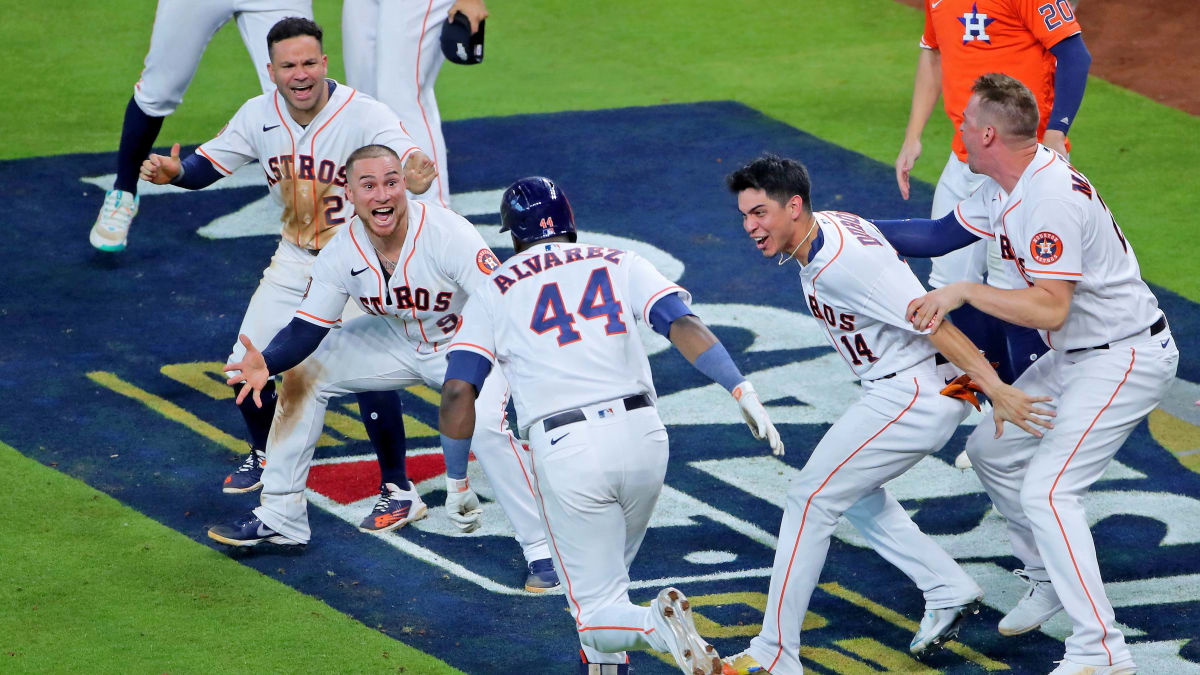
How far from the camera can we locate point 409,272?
595 centimetres

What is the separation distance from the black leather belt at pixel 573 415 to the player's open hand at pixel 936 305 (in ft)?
2.94

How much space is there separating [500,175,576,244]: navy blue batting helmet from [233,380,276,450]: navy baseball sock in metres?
2.09

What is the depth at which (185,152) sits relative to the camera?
406 inches

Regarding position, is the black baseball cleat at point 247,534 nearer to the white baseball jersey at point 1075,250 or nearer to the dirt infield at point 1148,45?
the white baseball jersey at point 1075,250

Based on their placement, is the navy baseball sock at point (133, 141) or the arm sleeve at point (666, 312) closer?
the arm sleeve at point (666, 312)

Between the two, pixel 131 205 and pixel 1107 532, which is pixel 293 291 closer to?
pixel 131 205

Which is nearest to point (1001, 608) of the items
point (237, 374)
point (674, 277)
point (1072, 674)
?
point (1072, 674)

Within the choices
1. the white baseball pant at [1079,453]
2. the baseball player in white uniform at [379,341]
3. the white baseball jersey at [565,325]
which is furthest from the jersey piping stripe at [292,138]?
the white baseball pant at [1079,453]

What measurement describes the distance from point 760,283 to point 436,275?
307 centimetres

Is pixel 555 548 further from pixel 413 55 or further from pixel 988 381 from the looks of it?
pixel 413 55

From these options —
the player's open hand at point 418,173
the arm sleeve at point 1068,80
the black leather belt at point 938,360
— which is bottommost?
the black leather belt at point 938,360

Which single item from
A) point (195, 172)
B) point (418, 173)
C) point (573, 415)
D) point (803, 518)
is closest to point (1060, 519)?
point (803, 518)

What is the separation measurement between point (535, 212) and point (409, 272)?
1123 mm

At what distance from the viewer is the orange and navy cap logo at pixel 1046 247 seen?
4938mm
